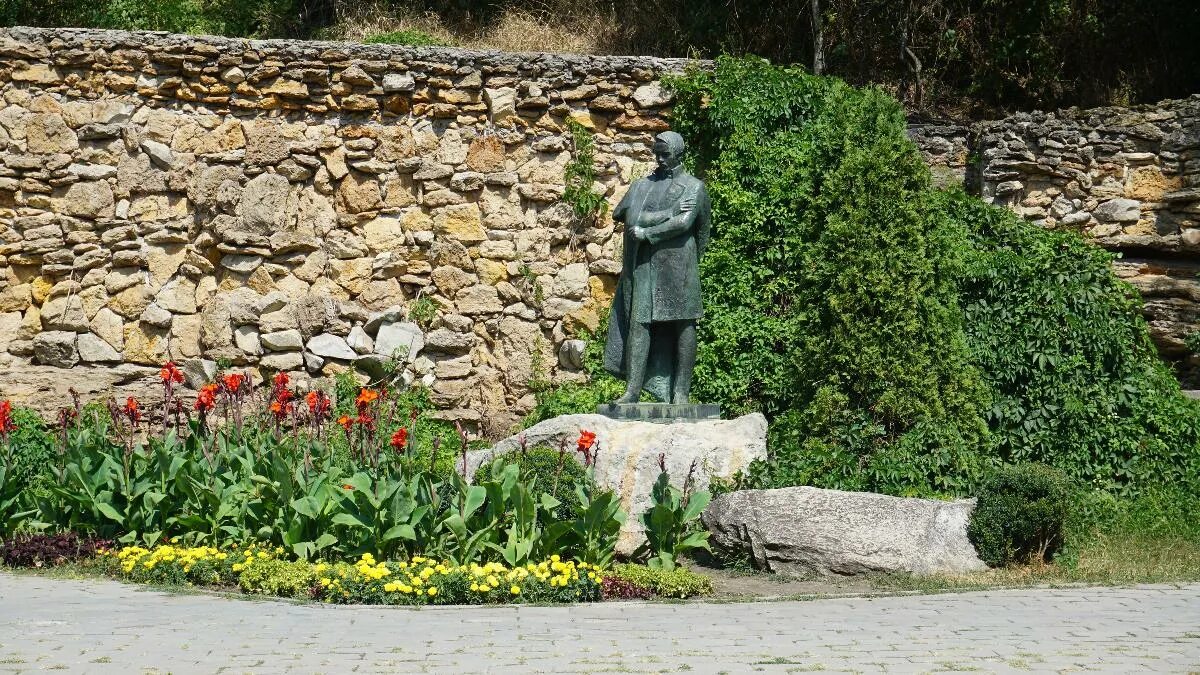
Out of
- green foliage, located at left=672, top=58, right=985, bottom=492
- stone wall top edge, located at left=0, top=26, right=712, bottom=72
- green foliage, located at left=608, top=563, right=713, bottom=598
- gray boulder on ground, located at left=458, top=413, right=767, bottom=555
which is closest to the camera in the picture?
green foliage, located at left=608, top=563, right=713, bottom=598

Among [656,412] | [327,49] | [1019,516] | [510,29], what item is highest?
[510,29]

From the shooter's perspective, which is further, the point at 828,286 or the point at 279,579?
the point at 828,286

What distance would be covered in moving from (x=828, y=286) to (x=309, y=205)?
181 inches

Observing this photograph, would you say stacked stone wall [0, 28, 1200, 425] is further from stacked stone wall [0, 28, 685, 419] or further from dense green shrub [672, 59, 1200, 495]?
dense green shrub [672, 59, 1200, 495]

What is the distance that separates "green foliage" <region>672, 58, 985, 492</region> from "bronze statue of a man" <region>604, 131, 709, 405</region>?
1006 mm

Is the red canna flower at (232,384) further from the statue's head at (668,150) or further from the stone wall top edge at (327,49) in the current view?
the stone wall top edge at (327,49)

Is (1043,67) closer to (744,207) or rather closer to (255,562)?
(744,207)

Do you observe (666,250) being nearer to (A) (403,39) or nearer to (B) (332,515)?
(B) (332,515)

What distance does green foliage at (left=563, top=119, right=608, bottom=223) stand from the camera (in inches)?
448

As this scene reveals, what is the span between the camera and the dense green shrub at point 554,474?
7.54 meters

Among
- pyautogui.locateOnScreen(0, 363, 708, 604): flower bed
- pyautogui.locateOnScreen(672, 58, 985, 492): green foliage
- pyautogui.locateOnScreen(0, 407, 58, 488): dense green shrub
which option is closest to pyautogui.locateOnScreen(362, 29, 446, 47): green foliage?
pyautogui.locateOnScreen(672, 58, 985, 492): green foliage

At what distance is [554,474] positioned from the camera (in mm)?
7703

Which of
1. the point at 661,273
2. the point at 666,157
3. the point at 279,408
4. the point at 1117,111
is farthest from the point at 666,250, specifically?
the point at 1117,111

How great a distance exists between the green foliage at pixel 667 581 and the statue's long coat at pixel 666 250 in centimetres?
200
